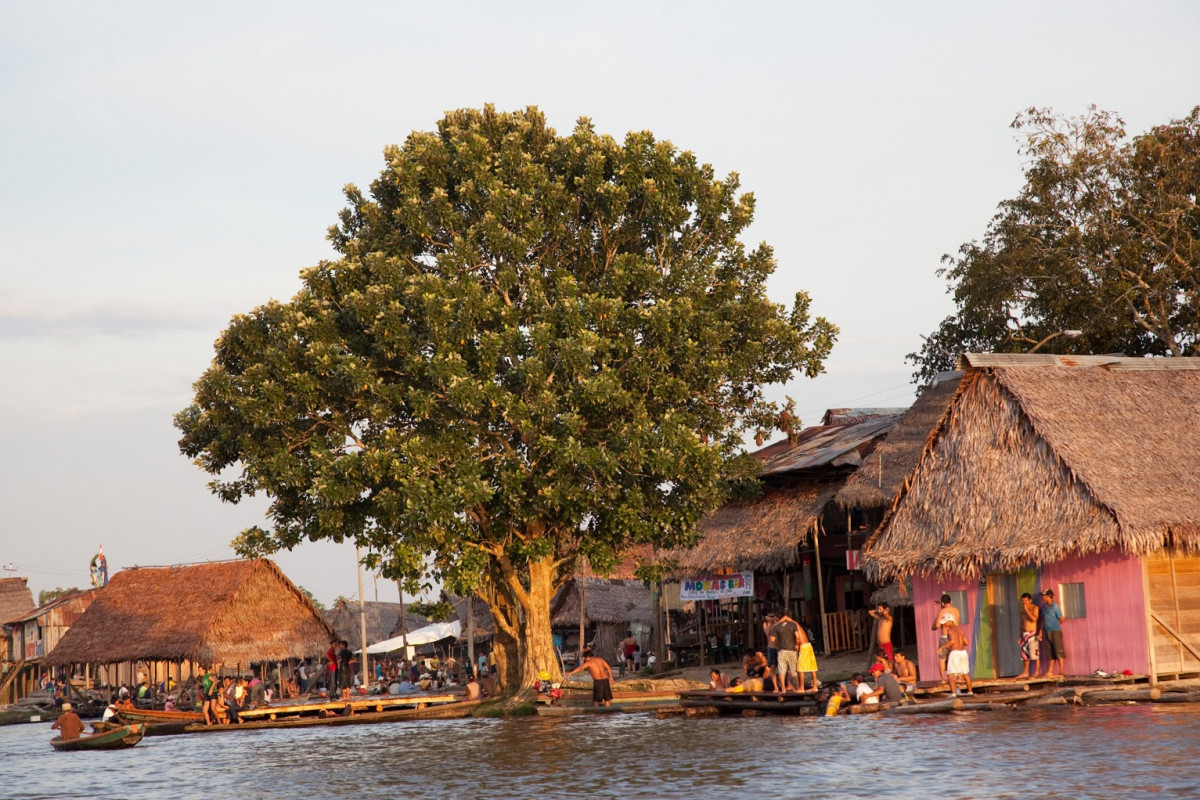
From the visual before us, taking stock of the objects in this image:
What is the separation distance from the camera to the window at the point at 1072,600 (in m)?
25.5

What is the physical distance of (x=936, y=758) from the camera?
18609 millimetres

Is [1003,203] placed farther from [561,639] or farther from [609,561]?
[561,639]

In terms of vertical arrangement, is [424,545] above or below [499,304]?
below

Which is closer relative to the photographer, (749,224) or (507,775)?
(507,775)

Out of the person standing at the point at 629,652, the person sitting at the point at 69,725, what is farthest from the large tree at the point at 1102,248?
the person sitting at the point at 69,725

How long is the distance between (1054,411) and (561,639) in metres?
38.4

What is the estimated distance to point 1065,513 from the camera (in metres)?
24.7

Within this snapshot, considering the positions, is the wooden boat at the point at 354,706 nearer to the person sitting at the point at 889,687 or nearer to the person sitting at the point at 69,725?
the person sitting at the point at 69,725

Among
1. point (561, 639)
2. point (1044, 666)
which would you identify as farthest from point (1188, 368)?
point (561, 639)

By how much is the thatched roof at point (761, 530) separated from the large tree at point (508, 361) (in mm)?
3775

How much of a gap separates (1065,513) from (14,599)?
3039 inches

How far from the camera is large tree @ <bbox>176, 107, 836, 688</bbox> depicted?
30781mm

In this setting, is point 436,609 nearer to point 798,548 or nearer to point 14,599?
point 798,548

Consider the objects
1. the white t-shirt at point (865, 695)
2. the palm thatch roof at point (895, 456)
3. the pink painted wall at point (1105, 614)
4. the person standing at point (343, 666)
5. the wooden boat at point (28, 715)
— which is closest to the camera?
the pink painted wall at point (1105, 614)
